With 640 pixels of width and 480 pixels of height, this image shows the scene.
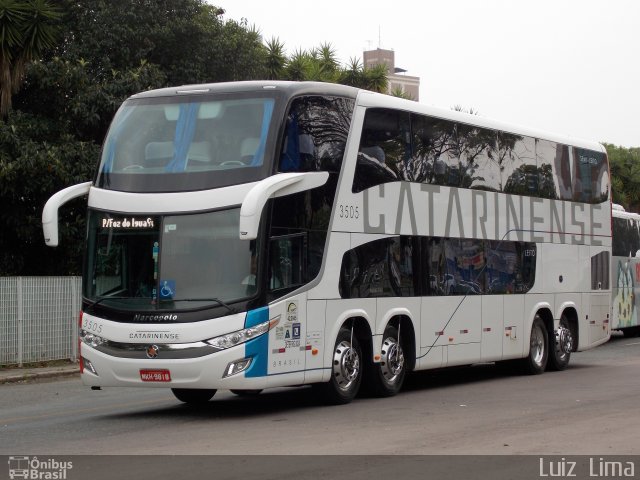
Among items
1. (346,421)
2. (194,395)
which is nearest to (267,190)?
(346,421)

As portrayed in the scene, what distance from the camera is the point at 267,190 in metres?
13.4

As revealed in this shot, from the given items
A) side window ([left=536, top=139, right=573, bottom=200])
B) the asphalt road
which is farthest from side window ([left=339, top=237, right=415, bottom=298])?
side window ([left=536, top=139, right=573, bottom=200])

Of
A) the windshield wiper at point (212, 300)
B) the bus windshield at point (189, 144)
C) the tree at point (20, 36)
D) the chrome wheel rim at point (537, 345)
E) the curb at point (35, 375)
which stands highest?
the tree at point (20, 36)

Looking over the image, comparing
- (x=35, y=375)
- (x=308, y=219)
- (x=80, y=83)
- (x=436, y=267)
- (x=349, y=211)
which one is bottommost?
(x=35, y=375)

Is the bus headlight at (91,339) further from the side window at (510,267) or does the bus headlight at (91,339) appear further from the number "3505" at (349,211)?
the side window at (510,267)

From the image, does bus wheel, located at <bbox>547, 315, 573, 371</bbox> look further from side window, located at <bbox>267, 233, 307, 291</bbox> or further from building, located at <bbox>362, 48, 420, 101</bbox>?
building, located at <bbox>362, 48, 420, 101</bbox>

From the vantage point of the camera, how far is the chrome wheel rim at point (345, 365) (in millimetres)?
15180

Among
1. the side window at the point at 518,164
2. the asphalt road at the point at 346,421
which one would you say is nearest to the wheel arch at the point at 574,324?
the asphalt road at the point at 346,421

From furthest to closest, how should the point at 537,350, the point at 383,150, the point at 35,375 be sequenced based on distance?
1. the point at 35,375
2. the point at 537,350
3. the point at 383,150

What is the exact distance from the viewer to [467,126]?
18781 mm

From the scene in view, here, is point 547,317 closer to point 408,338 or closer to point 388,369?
point 408,338

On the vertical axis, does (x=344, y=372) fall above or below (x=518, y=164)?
below

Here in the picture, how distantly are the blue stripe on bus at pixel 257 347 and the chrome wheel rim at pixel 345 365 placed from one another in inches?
64.3

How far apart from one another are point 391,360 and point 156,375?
402cm
